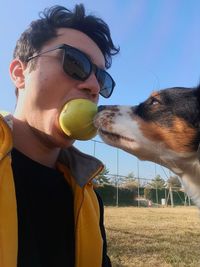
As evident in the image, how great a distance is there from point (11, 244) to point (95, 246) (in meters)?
0.67

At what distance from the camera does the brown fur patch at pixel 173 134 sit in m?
3.14

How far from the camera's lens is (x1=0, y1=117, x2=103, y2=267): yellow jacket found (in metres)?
1.87

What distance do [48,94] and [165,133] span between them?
1.13m

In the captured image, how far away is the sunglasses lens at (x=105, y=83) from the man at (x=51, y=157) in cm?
2

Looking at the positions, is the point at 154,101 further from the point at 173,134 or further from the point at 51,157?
the point at 51,157

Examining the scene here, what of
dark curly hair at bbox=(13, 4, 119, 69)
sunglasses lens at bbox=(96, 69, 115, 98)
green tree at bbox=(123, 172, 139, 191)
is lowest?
green tree at bbox=(123, 172, 139, 191)

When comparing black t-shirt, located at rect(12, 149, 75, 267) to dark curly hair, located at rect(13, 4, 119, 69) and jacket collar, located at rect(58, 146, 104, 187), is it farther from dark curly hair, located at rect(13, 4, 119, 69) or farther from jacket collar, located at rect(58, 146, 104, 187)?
dark curly hair, located at rect(13, 4, 119, 69)

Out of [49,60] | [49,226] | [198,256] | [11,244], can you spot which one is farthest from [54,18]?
[198,256]

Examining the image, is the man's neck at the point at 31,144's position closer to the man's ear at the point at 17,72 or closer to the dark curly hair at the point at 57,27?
the man's ear at the point at 17,72

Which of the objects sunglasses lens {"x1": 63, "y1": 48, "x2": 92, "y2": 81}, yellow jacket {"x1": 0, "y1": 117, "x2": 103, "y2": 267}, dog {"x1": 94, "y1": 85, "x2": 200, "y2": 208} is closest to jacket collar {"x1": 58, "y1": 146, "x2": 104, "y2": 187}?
yellow jacket {"x1": 0, "y1": 117, "x2": 103, "y2": 267}

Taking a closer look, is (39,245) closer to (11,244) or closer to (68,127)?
(11,244)

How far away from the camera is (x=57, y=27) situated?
2955 mm

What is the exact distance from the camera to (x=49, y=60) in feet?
9.00

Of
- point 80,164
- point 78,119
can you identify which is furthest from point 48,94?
point 80,164
